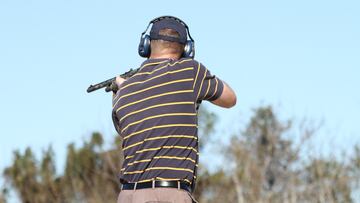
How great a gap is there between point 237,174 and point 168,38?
32.7 metres

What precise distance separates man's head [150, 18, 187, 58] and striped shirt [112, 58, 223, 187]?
0.07 m

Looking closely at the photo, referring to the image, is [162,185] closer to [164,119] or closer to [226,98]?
[164,119]

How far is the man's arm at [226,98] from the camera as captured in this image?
19.0 feet

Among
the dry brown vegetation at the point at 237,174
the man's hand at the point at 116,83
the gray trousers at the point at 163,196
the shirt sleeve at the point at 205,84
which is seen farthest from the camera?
the dry brown vegetation at the point at 237,174

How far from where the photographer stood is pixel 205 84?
5.73 metres

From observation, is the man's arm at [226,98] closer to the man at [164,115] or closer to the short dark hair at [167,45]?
the man at [164,115]

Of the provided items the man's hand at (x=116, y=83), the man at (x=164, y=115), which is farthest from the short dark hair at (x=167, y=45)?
the man's hand at (x=116, y=83)

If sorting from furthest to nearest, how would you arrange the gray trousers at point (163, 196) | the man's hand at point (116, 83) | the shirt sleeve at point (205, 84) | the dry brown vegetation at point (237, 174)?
the dry brown vegetation at point (237, 174) < the man's hand at point (116, 83) < the shirt sleeve at point (205, 84) < the gray trousers at point (163, 196)

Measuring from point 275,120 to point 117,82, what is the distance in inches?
1485

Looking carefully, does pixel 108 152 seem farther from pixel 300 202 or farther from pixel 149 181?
pixel 149 181

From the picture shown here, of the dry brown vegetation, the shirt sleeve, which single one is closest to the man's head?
the shirt sleeve

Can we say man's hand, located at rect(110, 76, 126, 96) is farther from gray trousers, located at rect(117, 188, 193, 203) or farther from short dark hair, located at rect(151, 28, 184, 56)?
gray trousers, located at rect(117, 188, 193, 203)

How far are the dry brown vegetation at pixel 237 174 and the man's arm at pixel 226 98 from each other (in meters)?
30.6

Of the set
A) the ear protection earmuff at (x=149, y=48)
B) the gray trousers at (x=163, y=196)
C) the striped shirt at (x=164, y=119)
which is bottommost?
the gray trousers at (x=163, y=196)
